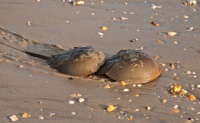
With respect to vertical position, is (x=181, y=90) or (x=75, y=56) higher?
(x=75, y=56)

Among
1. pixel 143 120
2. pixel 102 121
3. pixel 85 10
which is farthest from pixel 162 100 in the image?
pixel 85 10

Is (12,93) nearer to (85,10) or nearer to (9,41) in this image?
(9,41)

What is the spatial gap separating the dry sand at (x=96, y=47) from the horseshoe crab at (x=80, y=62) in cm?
9

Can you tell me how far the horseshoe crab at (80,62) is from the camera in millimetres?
4672

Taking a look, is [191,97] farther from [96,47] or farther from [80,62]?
[96,47]

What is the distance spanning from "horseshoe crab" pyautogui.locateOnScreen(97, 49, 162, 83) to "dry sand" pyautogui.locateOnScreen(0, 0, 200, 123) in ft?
A: 0.31

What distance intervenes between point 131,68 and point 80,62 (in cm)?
58

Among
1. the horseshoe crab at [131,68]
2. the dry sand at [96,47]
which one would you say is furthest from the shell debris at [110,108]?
the horseshoe crab at [131,68]

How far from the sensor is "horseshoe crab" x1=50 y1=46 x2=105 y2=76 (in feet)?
15.3

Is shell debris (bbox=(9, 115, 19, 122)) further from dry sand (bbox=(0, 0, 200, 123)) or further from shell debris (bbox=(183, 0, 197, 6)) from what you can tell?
shell debris (bbox=(183, 0, 197, 6))

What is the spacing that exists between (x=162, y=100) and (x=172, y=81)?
→ 0.58 meters

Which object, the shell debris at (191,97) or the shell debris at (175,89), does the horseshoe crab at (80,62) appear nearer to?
the shell debris at (175,89)

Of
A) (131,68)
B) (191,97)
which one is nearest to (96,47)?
(131,68)

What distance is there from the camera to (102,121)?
368 cm
